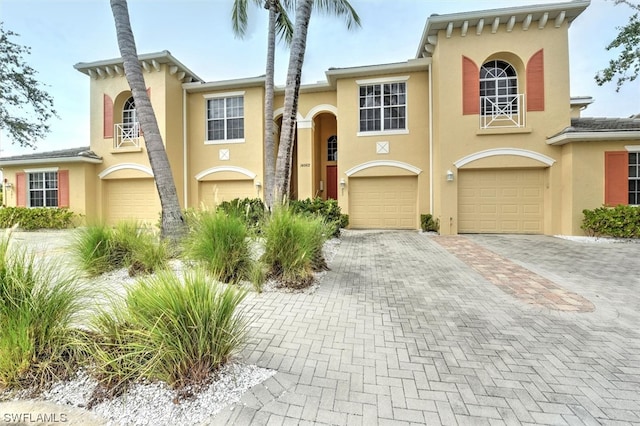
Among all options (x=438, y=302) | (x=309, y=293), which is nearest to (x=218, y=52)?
(x=309, y=293)

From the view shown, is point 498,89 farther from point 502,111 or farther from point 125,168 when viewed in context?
point 125,168

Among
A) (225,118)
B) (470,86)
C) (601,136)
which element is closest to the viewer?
(601,136)

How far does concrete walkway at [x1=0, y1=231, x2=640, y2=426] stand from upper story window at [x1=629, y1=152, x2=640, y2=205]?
255 inches

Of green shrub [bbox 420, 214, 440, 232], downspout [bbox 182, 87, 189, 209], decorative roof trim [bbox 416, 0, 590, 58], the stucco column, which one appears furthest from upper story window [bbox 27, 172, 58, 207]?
decorative roof trim [bbox 416, 0, 590, 58]

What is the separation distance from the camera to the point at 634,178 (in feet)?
32.2

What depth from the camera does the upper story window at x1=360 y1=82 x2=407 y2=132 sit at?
41.2 feet

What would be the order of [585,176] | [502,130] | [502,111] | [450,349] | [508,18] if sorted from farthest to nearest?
[502,111]
[502,130]
[508,18]
[585,176]
[450,349]

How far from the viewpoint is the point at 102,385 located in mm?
2287

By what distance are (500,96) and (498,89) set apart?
337 millimetres

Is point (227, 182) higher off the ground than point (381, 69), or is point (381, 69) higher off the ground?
point (381, 69)

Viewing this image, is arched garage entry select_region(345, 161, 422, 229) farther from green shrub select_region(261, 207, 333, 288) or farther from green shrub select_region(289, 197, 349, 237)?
green shrub select_region(261, 207, 333, 288)

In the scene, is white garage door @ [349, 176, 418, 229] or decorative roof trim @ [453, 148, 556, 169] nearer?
decorative roof trim @ [453, 148, 556, 169]

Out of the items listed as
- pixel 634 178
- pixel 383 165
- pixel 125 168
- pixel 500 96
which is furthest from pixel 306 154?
pixel 634 178

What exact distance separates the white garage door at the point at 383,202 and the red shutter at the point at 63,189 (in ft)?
46.8
